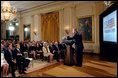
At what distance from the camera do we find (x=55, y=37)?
39.9ft

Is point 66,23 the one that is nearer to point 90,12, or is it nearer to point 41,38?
point 90,12

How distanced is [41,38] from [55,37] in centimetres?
193

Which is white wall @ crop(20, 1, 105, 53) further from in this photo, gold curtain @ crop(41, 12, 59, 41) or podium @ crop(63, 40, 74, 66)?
podium @ crop(63, 40, 74, 66)

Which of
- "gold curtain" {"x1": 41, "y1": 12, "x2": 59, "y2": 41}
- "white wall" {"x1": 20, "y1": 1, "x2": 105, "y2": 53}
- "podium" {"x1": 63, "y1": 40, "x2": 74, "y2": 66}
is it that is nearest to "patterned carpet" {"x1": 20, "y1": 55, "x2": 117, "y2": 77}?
"podium" {"x1": 63, "y1": 40, "x2": 74, "y2": 66}

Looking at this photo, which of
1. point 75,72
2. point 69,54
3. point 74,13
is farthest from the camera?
point 74,13

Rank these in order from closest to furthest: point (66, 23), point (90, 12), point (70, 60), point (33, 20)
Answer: point (70, 60)
point (90, 12)
point (66, 23)
point (33, 20)

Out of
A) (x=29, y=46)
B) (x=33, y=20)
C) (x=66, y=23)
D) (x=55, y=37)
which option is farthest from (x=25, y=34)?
(x=29, y=46)

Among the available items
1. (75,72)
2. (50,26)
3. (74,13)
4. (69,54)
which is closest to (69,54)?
(69,54)

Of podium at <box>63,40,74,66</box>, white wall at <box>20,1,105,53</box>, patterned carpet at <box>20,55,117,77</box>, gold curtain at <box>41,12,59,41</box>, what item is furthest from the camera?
gold curtain at <box>41,12,59,41</box>

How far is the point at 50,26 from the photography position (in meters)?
12.5

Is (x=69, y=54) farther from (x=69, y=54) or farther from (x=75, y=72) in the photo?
(x=75, y=72)

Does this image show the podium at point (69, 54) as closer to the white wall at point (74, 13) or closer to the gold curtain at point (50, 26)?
the white wall at point (74, 13)

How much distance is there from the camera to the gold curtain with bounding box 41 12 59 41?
39.5 ft

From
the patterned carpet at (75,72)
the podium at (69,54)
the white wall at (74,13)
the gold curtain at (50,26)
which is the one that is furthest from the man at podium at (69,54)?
the gold curtain at (50,26)
